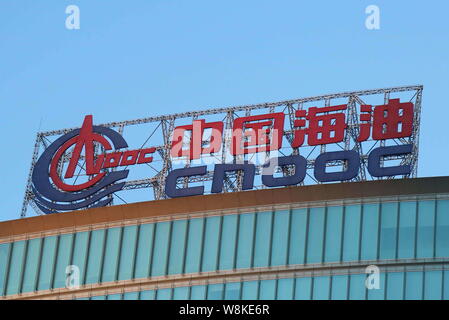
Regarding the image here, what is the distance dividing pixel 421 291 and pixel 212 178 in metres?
16.6

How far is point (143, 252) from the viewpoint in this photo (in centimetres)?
7319

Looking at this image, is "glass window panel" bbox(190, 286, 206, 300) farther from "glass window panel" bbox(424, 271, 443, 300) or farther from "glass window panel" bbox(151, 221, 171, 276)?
"glass window panel" bbox(424, 271, 443, 300)

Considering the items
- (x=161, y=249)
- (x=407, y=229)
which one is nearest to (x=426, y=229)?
(x=407, y=229)

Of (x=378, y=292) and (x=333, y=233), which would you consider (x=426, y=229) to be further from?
(x=333, y=233)

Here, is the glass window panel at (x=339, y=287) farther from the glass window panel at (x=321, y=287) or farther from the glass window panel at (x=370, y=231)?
the glass window panel at (x=370, y=231)

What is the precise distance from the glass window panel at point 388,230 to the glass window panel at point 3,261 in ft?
80.1

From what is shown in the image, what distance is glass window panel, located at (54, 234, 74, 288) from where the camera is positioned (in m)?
74.6

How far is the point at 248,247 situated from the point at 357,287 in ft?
24.2

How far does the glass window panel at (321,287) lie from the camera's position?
67438 millimetres

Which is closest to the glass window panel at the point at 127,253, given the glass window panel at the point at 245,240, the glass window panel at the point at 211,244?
the glass window panel at the point at 211,244

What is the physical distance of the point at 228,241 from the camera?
71.4 m

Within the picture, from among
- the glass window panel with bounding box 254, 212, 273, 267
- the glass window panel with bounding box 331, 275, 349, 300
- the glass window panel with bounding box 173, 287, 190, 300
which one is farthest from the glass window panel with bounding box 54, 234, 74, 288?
the glass window panel with bounding box 331, 275, 349, 300

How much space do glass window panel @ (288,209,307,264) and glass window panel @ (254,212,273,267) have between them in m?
1.41
